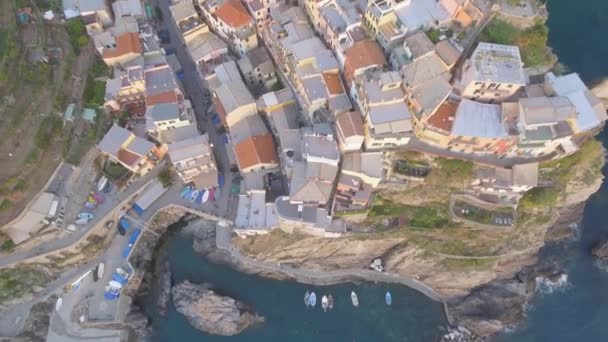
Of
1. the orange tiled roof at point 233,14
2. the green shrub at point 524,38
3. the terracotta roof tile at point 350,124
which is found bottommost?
the terracotta roof tile at point 350,124

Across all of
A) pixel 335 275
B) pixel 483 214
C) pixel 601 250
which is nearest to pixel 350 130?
pixel 483 214

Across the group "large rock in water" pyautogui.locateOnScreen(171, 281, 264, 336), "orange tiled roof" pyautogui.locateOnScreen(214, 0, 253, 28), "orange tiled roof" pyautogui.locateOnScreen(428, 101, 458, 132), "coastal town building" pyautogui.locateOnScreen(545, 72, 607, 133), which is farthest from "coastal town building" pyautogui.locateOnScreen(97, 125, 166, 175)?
"coastal town building" pyautogui.locateOnScreen(545, 72, 607, 133)

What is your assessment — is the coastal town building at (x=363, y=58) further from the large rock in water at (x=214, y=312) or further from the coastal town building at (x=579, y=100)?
the large rock in water at (x=214, y=312)

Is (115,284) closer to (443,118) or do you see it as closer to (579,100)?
(443,118)

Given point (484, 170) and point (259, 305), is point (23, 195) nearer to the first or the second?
point (259, 305)

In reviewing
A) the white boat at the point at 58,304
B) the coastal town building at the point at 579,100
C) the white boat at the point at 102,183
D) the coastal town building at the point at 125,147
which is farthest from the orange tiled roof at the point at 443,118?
the white boat at the point at 58,304

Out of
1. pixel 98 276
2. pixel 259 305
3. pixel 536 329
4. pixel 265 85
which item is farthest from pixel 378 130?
pixel 98 276

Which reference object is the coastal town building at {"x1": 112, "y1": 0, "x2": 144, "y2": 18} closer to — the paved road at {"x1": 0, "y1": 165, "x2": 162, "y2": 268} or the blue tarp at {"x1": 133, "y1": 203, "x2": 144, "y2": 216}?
the paved road at {"x1": 0, "y1": 165, "x2": 162, "y2": 268}
